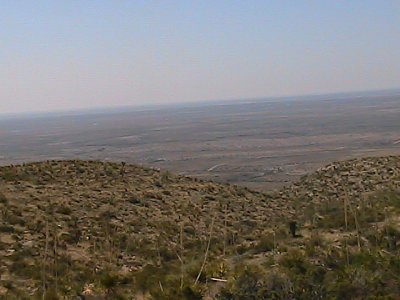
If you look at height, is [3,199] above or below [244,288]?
below


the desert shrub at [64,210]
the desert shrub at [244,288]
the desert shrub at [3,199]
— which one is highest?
the desert shrub at [244,288]

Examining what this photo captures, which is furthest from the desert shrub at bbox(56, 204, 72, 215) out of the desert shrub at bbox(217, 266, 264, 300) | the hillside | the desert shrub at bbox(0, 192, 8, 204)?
the desert shrub at bbox(217, 266, 264, 300)

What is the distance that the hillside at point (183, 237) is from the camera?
8156mm

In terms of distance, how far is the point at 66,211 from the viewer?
747 inches

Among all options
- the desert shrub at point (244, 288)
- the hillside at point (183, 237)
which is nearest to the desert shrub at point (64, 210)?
the hillside at point (183, 237)

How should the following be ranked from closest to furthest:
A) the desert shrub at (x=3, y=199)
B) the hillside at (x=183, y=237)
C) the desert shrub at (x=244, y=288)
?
the desert shrub at (x=244, y=288) < the hillside at (x=183, y=237) < the desert shrub at (x=3, y=199)

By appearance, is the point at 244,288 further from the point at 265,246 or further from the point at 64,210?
the point at 64,210

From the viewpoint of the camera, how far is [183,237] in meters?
17.4

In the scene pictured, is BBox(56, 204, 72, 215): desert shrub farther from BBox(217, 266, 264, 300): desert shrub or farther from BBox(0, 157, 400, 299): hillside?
BBox(217, 266, 264, 300): desert shrub

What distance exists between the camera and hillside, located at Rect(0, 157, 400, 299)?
816cm

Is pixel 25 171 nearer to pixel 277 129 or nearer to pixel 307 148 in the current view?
pixel 307 148

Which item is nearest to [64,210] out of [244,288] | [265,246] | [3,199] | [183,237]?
[3,199]

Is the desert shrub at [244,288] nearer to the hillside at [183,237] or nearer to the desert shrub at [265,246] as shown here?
the hillside at [183,237]

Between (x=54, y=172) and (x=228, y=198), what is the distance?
348 inches
